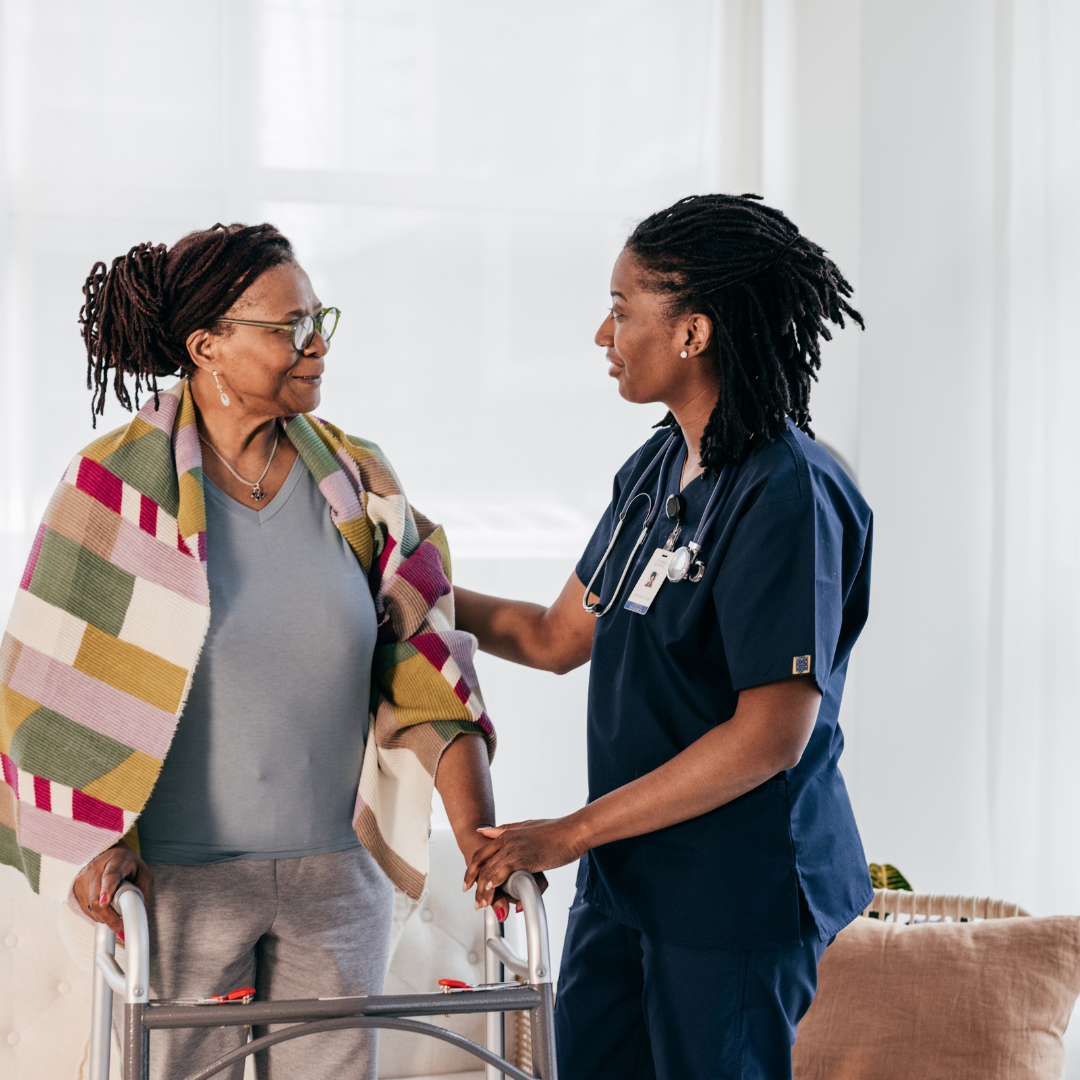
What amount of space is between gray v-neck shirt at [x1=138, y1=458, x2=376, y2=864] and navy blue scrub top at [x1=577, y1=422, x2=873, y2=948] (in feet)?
1.19

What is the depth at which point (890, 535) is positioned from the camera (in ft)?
9.19

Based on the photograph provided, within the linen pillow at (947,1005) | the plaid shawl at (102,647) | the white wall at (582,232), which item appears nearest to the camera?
the plaid shawl at (102,647)

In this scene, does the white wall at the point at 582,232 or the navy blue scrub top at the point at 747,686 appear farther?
the white wall at the point at 582,232

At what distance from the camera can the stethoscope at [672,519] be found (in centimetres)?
145

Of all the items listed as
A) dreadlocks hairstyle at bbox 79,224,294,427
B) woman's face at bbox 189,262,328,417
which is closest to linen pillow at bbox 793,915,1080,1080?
woman's face at bbox 189,262,328,417

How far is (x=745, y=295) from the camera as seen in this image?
4.89ft

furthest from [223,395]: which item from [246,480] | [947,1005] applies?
[947,1005]

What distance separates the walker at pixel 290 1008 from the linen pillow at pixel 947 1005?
107 centimetres

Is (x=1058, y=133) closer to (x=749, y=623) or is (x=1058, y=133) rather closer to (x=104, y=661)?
(x=749, y=623)

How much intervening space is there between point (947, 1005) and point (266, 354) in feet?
5.56

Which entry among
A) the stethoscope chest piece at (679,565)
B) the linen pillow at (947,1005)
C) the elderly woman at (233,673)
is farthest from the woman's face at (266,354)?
the linen pillow at (947,1005)

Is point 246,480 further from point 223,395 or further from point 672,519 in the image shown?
point 672,519

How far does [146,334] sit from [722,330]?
78cm

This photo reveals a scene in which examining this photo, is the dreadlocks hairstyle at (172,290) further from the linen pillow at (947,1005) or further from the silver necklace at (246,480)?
the linen pillow at (947,1005)
